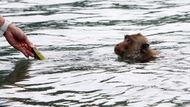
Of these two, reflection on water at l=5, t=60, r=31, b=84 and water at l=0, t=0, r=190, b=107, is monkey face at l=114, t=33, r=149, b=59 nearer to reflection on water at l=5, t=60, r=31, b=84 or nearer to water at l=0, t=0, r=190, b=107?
water at l=0, t=0, r=190, b=107

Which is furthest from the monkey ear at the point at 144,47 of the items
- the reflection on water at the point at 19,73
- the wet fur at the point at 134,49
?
the reflection on water at the point at 19,73

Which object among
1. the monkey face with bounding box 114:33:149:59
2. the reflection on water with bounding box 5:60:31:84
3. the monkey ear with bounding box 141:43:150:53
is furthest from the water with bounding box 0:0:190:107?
the monkey ear with bounding box 141:43:150:53

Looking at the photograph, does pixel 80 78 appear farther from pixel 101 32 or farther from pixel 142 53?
pixel 101 32

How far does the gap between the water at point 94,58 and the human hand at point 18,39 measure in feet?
1.35

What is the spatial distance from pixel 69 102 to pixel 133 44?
3788 mm

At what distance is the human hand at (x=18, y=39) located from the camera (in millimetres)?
7867

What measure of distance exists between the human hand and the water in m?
0.41

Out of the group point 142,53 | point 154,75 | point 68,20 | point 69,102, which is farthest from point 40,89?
point 68,20

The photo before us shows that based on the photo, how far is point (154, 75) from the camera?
8.39 m

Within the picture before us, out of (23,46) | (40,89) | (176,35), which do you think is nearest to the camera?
(40,89)

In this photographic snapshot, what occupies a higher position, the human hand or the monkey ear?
the human hand

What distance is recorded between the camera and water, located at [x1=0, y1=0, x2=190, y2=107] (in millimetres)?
7103

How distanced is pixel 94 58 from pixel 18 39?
7.09ft

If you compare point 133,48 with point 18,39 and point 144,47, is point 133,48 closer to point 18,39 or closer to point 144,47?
point 144,47
